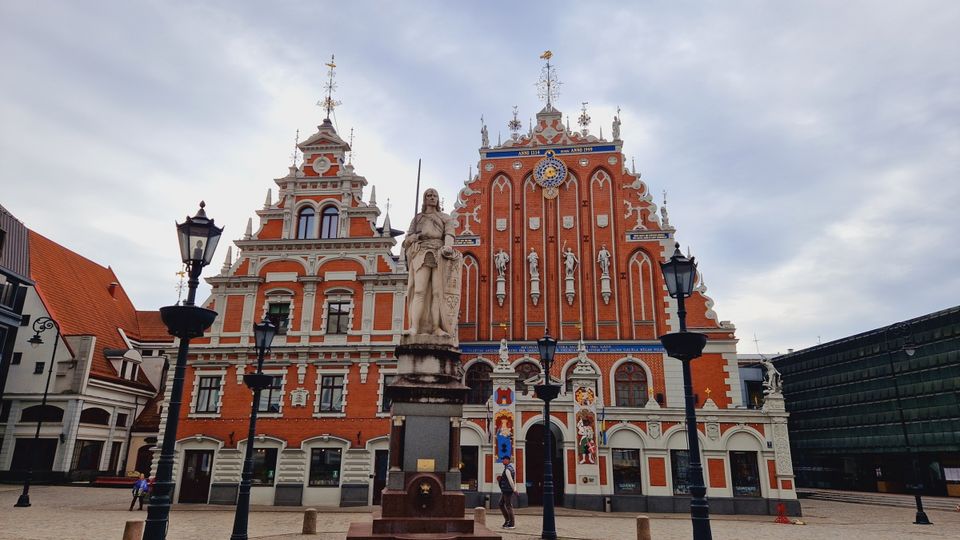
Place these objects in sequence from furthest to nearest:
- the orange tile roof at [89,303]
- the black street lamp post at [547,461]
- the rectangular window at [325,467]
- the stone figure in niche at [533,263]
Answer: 1. the orange tile roof at [89,303]
2. the stone figure in niche at [533,263]
3. the rectangular window at [325,467]
4. the black street lamp post at [547,461]

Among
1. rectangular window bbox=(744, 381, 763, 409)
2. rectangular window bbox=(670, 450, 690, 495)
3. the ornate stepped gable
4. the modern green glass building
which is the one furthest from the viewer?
rectangular window bbox=(744, 381, 763, 409)

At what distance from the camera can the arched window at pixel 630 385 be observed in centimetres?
2716

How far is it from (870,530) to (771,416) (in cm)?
583

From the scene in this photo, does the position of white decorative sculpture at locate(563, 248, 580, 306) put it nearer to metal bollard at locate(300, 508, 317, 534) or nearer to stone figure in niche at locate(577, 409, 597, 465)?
stone figure in niche at locate(577, 409, 597, 465)

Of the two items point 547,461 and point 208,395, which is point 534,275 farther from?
point 547,461

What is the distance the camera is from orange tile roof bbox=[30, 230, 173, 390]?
35.2 meters

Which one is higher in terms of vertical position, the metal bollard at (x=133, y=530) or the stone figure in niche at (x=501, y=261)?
the stone figure in niche at (x=501, y=261)

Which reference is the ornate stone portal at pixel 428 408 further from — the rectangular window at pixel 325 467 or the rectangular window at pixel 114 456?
the rectangular window at pixel 114 456

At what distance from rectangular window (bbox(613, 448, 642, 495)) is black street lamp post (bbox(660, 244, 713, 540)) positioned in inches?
627

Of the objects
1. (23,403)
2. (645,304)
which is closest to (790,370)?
(645,304)

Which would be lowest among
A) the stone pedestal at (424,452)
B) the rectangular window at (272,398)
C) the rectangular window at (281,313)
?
the stone pedestal at (424,452)

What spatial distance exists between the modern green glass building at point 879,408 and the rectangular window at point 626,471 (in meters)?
13.4

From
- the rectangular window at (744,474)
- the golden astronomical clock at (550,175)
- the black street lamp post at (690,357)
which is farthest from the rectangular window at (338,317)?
the black street lamp post at (690,357)

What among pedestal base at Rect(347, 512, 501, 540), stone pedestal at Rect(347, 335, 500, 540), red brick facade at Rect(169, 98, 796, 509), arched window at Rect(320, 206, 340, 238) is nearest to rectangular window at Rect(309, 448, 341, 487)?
red brick facade at Rect(169, 98, 796, 509)
